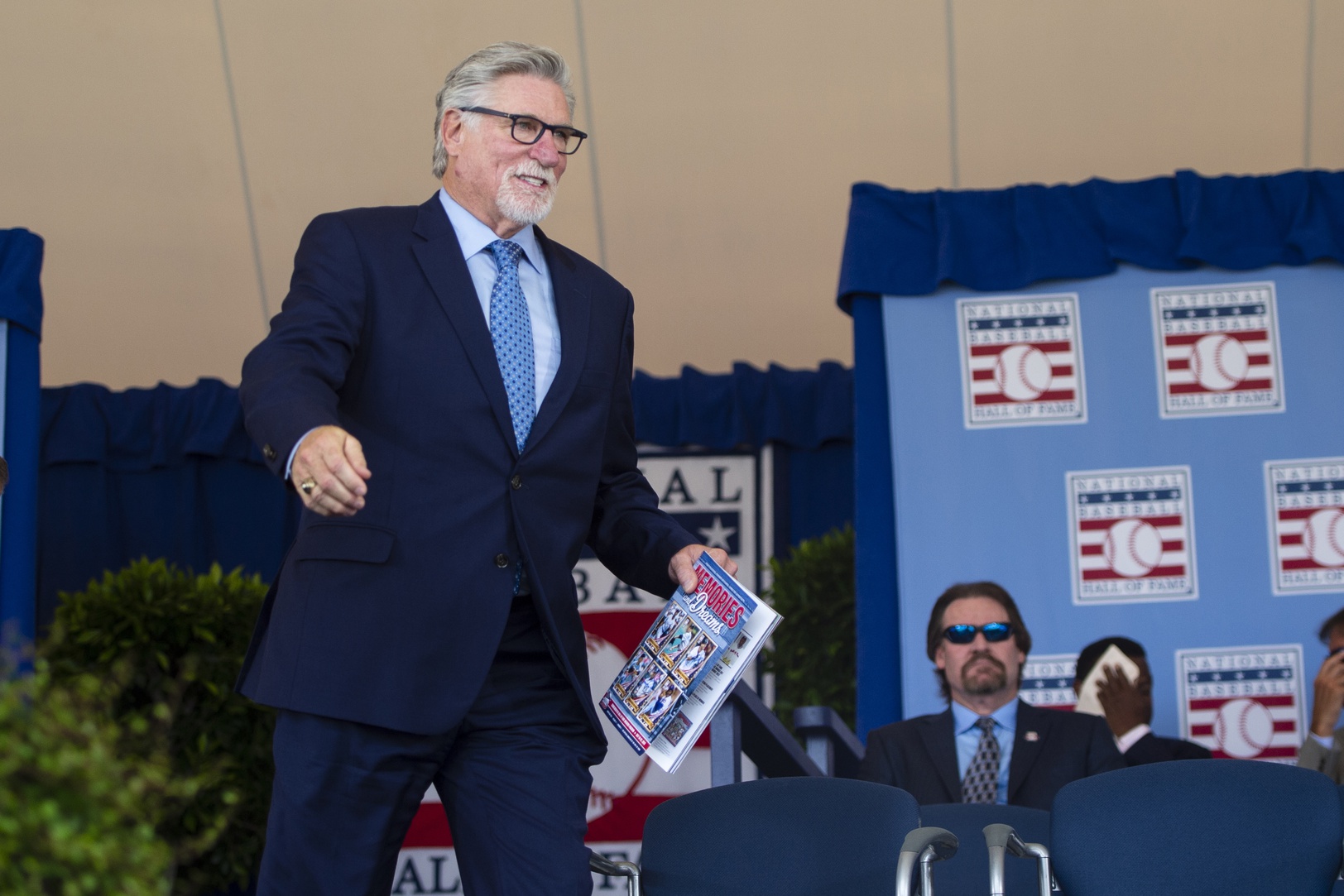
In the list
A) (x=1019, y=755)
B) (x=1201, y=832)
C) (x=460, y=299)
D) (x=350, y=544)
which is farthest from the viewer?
(x=1019, y=755)

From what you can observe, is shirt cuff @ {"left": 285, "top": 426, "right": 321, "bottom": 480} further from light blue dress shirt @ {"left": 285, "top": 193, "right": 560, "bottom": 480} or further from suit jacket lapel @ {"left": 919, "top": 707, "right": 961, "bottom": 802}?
suit jacket lapel @ {"left": 919, "top": 707, "right": 961, "bottom": 802}

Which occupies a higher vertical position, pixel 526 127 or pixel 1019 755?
pixel 526 127

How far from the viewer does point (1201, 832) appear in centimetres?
217

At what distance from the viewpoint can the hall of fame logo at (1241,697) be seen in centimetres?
376

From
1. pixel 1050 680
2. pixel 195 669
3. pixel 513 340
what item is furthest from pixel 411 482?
pixel 195 669

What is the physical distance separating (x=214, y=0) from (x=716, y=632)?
4343 mm

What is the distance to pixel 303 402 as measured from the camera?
160 cm

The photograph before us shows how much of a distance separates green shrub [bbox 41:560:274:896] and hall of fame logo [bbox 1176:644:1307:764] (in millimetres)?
3253

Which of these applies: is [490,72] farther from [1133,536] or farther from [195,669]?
[195,669]

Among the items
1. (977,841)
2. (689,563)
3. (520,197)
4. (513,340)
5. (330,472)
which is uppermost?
(520,197)

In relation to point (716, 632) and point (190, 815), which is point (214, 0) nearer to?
point (190, 815)

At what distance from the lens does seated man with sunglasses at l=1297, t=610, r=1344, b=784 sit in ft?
11.8

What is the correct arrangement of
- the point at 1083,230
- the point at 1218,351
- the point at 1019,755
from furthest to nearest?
→ the point at 1083,230
the point at 1218,351
the point at 1019,755

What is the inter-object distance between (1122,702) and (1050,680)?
194 millimetres
